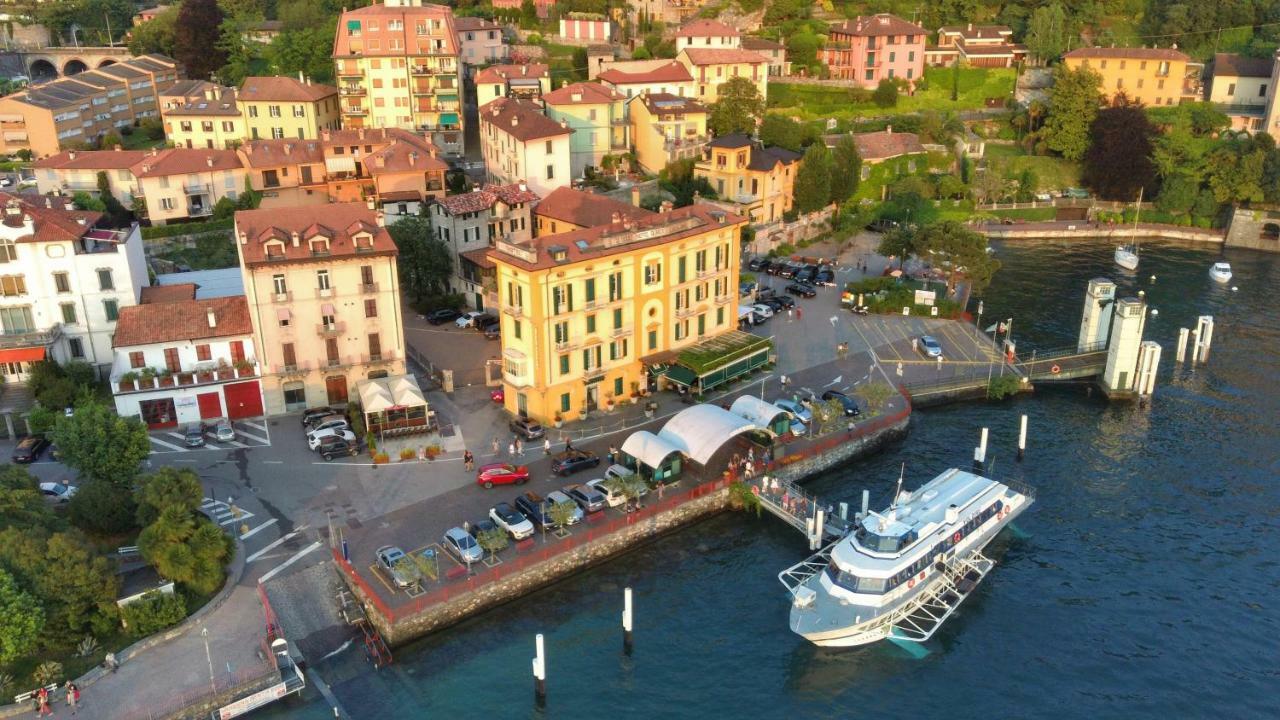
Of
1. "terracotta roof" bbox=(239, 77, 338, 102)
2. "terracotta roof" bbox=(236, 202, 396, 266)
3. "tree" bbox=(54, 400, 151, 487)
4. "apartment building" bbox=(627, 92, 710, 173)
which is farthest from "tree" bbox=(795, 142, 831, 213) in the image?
"tree" bbox=(54, 400, 151, 487)

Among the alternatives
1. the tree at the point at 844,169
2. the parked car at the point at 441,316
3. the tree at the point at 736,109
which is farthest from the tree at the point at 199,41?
the tree at the point at 844,169

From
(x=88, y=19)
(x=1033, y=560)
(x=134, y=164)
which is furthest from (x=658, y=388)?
(x=88, y=19)

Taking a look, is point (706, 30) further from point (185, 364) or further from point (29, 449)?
point (29, 449)

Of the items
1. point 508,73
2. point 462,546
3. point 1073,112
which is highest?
point 508,73

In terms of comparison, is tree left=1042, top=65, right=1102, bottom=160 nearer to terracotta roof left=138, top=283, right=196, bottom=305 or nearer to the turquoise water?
the turquoise water

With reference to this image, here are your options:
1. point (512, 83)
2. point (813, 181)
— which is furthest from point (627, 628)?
point (512, 83)

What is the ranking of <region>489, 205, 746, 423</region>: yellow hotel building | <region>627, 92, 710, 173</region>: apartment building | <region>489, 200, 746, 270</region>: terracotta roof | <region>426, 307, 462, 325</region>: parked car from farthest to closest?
<region>627, 92, 710, 173</region>: apartment building < <region>426, 307, 462, 325</region>: parked car < <region>489, 205, 746, 423</region>: yellow hotel building < <region>489, 200, 746, 270</region>: terracotta roof

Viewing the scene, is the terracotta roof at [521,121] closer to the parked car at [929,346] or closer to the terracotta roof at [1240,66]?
the parked car at [929,346]

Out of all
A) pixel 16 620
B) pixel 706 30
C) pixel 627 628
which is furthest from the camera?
pixel 706 30
